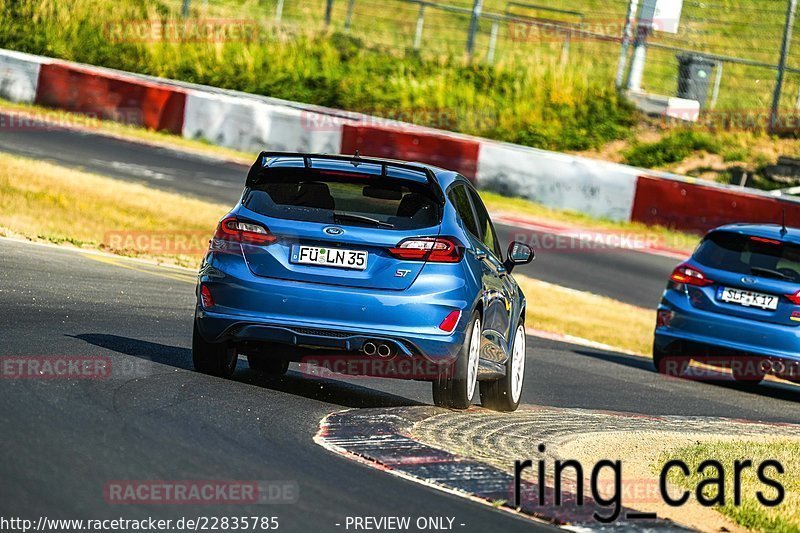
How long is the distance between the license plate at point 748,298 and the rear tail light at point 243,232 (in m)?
7.10

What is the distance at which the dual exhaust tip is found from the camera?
28.8 ft

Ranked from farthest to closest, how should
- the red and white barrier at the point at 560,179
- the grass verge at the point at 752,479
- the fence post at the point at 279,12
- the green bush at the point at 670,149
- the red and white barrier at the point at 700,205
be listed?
1. the fence post at the point at 279,12
2. the green bush at the point at 670,149
3. the red and white barrier at the point at 560,179
4. the red and white barrier at the point at 700,205
5. the grass verge at the point at 752,479

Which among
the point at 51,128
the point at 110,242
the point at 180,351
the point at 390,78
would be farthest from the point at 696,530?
the point at 390,78

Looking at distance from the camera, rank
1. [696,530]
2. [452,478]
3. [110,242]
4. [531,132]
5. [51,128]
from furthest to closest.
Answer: [531,132] → [51,128] → [110,242] → [452,478] → [696,530]

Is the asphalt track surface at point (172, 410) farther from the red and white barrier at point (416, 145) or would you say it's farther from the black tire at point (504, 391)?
the red and white barrier at point (416, 145)

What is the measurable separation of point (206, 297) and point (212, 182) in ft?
50.6

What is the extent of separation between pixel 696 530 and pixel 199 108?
903 inches

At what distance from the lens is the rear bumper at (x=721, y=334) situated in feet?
47.3

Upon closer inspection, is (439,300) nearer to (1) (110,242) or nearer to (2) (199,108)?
(1) (110,242)

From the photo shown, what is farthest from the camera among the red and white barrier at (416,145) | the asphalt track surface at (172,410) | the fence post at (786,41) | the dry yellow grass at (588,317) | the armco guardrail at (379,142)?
the fence post at (786,41)

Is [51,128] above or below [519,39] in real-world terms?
below

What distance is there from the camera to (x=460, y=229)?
917 centimetres

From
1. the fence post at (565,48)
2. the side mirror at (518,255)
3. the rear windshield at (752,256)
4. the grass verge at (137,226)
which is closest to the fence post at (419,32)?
the fence post at (565,48)

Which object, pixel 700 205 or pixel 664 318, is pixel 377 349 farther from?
pixel 700 205
